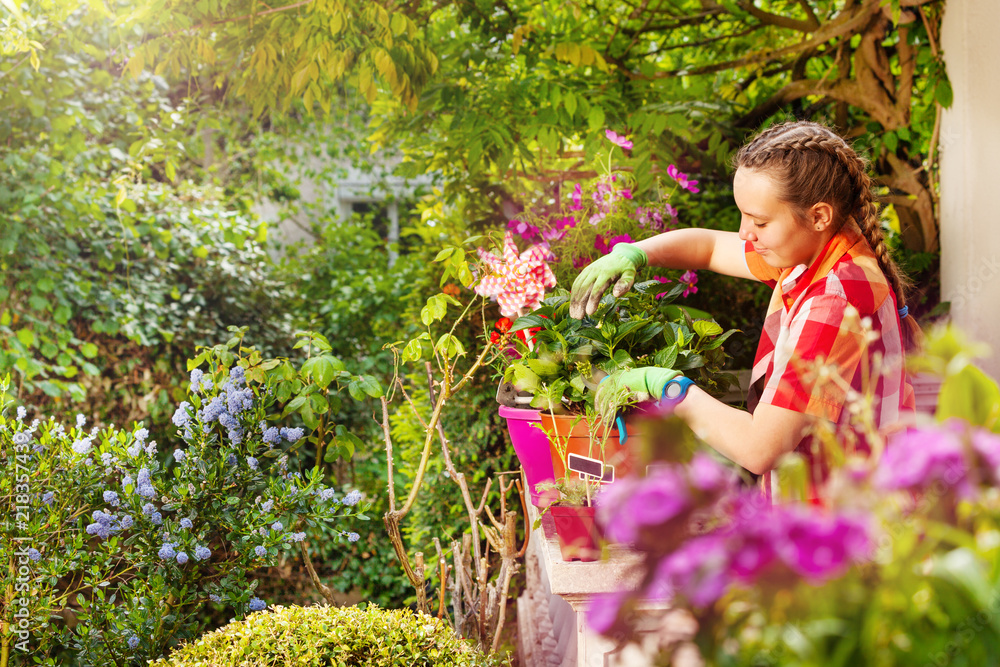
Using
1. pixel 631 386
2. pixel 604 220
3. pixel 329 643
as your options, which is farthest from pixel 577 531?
pixel 604 220

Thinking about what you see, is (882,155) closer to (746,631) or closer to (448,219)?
(448,219)

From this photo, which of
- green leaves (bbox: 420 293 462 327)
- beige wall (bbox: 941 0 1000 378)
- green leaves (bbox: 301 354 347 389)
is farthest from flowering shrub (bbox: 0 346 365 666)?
beige wall (bbox: 941 0 1000 378)

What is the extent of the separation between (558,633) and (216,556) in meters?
1.02

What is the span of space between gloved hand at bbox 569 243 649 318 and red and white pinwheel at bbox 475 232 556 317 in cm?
9

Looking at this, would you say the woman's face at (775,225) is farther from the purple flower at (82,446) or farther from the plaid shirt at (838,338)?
the purple flower at (82,446)

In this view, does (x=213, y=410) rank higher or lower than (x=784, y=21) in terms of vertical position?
lower

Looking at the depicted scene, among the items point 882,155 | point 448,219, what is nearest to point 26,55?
point 448,219

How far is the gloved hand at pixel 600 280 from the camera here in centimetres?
132

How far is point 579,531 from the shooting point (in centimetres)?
105

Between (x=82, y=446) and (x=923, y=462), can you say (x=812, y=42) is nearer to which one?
(x=923, y=462)

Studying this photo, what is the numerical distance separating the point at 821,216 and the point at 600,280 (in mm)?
439

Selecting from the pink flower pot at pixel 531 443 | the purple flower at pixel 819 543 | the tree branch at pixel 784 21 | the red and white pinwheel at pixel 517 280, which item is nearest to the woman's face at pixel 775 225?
the red and white pinwheel at pixel 517 280

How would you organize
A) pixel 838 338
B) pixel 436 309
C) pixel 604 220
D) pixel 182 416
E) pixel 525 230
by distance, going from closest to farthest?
pixel 838 338
pixel 436 309
pixel 182 416
pixel 604 220
pixel 525 230

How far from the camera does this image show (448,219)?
297cm
